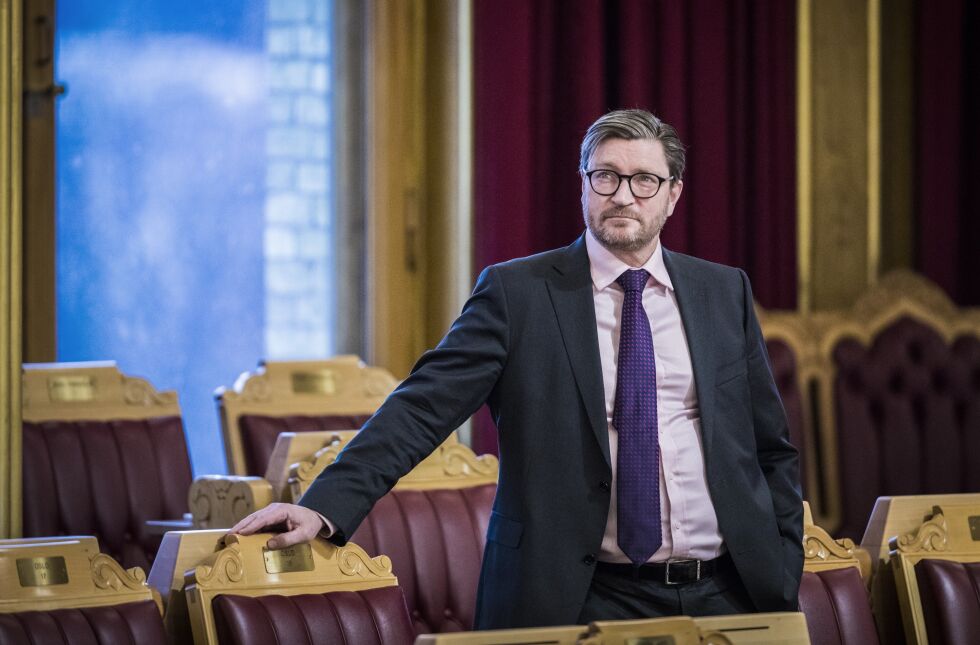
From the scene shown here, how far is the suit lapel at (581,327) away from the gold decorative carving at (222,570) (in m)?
0.57

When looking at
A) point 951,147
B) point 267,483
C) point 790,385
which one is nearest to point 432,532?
point 267,483

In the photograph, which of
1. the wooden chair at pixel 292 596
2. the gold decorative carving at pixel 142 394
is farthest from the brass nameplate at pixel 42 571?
the gold decorative carving at pixel 142 394

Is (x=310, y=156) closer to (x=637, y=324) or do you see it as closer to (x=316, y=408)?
(x=316, y=408)

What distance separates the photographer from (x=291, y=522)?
2.11 meters

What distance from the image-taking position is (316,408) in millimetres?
3830

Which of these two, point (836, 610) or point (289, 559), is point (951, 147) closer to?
point (836, 610)

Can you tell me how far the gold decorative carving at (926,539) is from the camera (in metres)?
2.59

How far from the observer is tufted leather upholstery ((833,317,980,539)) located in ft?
13.3

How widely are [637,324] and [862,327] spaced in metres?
2.12

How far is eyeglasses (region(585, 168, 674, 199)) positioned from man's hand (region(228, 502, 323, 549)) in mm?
659

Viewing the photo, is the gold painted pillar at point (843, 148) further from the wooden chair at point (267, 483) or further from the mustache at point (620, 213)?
the mustache at point (620, 213)

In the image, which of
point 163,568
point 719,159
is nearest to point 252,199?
point 719,159

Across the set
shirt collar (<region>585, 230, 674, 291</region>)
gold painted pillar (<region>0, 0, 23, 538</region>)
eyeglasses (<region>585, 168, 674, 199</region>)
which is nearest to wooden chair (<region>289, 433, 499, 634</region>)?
gold painted pillar (<region>0, 0, 23, 538</region>)

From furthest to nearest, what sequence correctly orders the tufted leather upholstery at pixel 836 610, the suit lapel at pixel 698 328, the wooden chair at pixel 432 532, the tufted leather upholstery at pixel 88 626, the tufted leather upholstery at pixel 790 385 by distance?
the tufted leather upholstery at pixel 790 385 → the wooden chair at pixel 432 532 → the tufted leather upholstery at pixel 836 610 → the suit lapel at pixel 698 328 → the tufted leather upholstery at pixel 88 626
